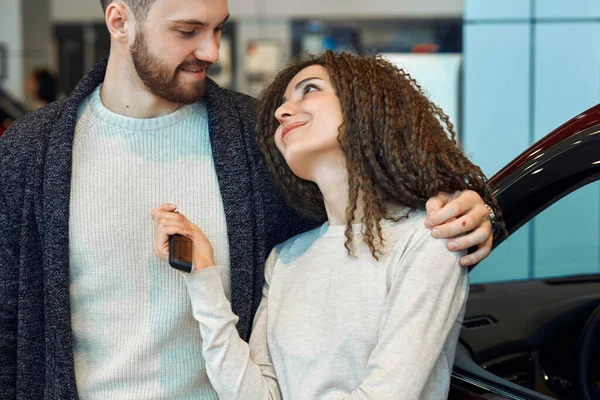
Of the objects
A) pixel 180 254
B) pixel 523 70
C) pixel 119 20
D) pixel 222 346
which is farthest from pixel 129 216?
pixel 523 70

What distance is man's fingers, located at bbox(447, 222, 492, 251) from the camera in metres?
1.55

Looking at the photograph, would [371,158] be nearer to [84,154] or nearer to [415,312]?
[415,312]

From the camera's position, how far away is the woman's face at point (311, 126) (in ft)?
5.70

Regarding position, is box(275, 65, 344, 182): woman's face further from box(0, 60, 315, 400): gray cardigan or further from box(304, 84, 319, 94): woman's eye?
box(0, 60, 315, 400): gray cardigan

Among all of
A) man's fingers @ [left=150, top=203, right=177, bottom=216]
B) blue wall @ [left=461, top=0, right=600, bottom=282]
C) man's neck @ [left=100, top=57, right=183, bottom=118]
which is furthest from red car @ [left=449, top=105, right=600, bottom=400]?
blue wall @ [left=461, top=0, right=600, bottom=282]

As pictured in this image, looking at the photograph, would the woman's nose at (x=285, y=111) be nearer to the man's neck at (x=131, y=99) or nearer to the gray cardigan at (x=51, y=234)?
the gray cardigan at (x=51, y=234)

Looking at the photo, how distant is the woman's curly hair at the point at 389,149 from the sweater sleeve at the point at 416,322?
12 centimetres

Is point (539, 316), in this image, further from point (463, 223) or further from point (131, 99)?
point (131, 99)

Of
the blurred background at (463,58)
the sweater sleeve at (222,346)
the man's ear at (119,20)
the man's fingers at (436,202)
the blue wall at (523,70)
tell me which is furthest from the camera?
the blue wall at (523,70)

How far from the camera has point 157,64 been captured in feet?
6.57

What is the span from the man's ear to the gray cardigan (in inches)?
7.9

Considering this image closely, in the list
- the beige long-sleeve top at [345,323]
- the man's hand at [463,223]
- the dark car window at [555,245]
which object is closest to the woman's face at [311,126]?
the beige long-sleeve top at [345,323]

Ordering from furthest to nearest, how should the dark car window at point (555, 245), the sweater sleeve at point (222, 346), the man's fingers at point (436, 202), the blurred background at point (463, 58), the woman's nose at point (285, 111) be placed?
the blurred background at point (463, 58) → the dark car window at point (555, 245) → the woman's nose at point (285, 111) → the sweater sleeve at point (222, 346) → the man's fingers at point (436, 202)

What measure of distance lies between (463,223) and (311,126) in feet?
1.32
